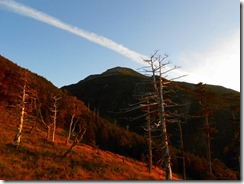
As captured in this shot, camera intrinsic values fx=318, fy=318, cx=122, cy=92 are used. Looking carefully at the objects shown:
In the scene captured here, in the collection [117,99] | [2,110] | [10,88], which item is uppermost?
[117,99]

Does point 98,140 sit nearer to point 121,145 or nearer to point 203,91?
point 121,145

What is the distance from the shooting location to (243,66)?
647 inches

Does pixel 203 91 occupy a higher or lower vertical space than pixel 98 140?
higher

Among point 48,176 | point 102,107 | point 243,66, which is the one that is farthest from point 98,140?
point 102,107

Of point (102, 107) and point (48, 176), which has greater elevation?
point (102, 107)

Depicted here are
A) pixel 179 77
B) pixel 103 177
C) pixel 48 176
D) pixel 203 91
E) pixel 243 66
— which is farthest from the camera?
pixel 203 91

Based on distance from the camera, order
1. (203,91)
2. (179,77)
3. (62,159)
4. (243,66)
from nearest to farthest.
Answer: (243,66) < (179,77) < (62,159) < (203,91)

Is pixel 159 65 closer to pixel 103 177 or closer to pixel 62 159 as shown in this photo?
pixel 103 177

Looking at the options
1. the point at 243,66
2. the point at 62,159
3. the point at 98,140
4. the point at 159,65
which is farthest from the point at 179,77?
A: the point at 98,140

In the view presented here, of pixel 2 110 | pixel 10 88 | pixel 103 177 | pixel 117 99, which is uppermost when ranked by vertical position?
pixel 117 99

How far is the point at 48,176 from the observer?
2080cm

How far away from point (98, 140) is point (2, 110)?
34.4 meters

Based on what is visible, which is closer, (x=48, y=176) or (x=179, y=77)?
(x=179, y=77)

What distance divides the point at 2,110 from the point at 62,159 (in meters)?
34.4
